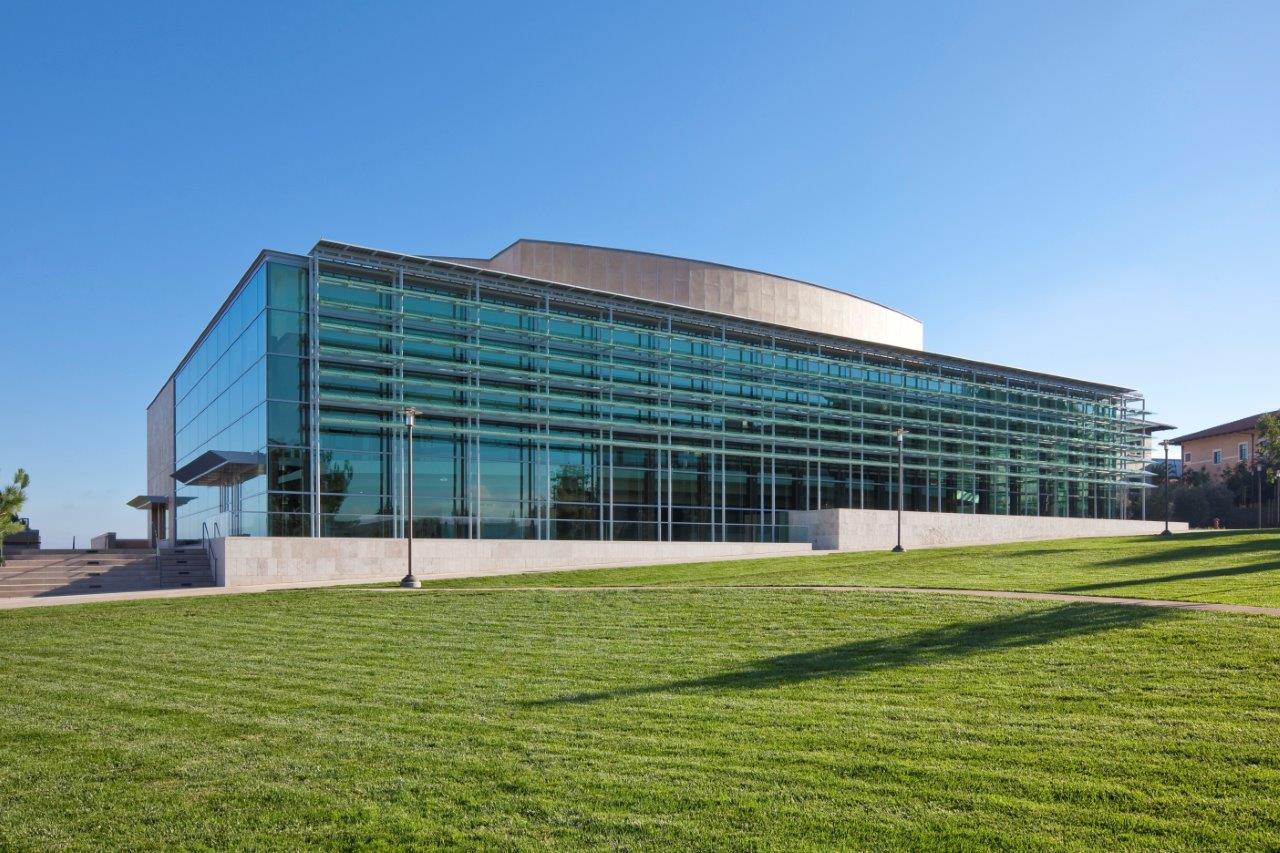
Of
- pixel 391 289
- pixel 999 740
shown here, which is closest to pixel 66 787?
pixel 999 740

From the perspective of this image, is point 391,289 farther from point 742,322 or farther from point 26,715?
point 26,715

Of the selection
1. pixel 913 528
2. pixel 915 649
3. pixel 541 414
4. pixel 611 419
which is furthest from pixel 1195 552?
pixel 541 414

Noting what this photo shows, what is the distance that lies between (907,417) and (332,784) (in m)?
49.4

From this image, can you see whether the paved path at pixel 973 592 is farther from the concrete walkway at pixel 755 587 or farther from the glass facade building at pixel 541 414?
the glass facade building at pixel 541 414

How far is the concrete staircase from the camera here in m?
31.5

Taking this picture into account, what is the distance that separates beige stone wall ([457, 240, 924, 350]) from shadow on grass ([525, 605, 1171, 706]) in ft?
102

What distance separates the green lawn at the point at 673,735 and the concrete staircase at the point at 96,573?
55.2 feet

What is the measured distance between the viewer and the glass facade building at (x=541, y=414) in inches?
1371

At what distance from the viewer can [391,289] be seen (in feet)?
120

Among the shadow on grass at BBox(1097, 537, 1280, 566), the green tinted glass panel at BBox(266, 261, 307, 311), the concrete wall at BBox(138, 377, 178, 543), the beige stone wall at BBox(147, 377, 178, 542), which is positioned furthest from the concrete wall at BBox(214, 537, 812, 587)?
the beige stone wall at BBox(147, 377, 178, 542)

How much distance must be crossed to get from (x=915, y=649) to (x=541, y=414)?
2783cm

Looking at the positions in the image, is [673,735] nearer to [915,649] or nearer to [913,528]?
[915,649]

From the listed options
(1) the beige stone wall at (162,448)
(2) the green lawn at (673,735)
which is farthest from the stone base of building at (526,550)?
(1) the beige stone wall at (162,448)

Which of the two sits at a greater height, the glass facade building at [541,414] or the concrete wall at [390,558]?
the glass facade building at [541,414]
